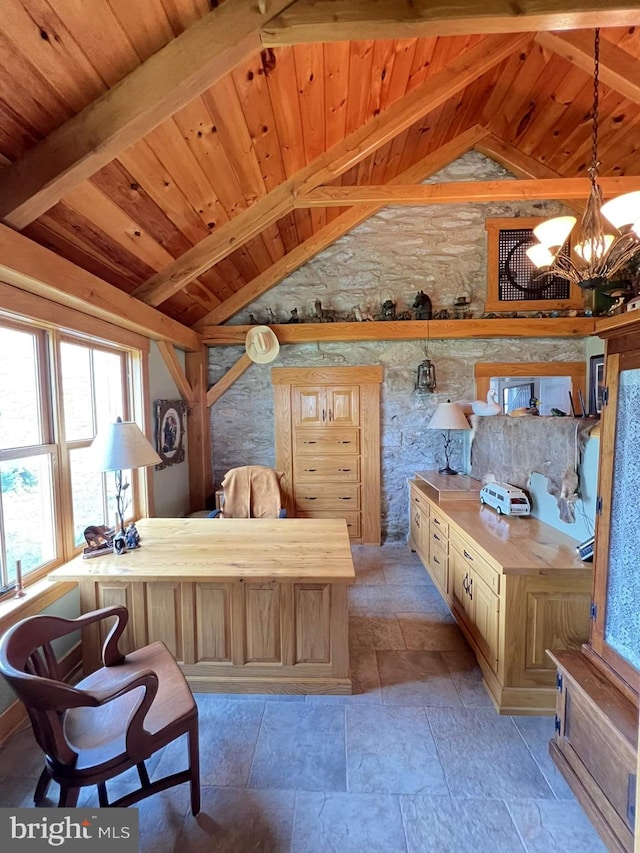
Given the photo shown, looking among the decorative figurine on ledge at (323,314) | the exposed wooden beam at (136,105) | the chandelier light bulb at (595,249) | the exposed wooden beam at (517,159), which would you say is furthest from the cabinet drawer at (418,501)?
the exposed wooden beam at (517,159)

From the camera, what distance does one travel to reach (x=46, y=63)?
135 centimetres

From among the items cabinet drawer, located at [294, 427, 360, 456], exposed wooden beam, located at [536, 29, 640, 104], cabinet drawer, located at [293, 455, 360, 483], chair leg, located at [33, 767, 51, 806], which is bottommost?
chair leg, located at [33, 767, 51, 806]

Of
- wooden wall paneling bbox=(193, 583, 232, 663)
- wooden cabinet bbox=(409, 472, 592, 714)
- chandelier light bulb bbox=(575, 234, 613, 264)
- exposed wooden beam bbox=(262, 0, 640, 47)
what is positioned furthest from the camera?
chandelier light bulb bbox=(575, 234, 613, 264)

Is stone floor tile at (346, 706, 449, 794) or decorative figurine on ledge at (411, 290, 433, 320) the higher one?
decorative figurine on ledge at (411, 290, 433, 320)

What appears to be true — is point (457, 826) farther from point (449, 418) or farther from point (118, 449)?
point (449, 418)

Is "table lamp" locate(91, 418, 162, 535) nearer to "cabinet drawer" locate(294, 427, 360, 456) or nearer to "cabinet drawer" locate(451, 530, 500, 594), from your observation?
"cabinet drawer" locate(451, 530, 500, 594)

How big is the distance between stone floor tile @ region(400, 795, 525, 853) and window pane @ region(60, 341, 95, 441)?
2653 millimetres

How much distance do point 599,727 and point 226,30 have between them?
3116 mm

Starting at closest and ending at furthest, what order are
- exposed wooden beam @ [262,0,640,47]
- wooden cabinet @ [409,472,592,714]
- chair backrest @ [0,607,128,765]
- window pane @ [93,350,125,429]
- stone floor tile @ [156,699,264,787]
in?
chair backrest @ [0,607,128,765] → exposed wooden beam @ [262,0,640,47] → stone floor tile @ [156,699,264,787] → wooden cabinet @ [409,472,592,714] → window pane @ [93,350,125,429]

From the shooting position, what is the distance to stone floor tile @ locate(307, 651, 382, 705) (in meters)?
1.99

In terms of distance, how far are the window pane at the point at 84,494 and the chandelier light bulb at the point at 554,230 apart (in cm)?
321

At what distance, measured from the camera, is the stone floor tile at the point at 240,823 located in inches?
52.1

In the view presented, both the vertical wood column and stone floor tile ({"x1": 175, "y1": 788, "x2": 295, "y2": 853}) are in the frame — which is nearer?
stone floor tile ({"x1": 175, "y1": 788, "x2": 295, "y2": 853})

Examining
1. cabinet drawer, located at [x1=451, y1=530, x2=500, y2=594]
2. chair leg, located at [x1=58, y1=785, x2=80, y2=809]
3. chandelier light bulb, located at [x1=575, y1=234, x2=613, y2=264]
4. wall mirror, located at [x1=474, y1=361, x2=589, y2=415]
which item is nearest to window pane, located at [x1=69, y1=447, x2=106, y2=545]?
chair leg, located at [x1=58, y1=785, x2=80, y2=809]
